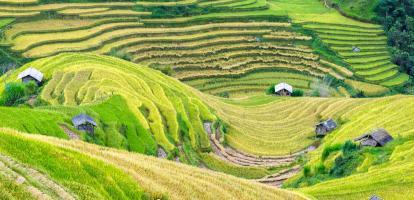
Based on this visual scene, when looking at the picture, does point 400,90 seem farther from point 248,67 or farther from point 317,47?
point 248,67

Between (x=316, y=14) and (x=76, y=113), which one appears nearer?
(x=76, y=113)

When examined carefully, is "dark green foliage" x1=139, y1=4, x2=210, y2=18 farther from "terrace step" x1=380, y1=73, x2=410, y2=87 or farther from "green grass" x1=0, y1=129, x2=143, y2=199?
"green grass" x1=0, y1=129, x2=143, y2=199

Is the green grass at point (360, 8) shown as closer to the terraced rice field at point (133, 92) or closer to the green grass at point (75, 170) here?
the terraced rice field at point (133, 92)

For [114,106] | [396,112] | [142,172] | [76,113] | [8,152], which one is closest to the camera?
[8,152]

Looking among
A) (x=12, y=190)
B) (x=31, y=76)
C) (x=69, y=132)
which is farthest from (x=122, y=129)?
(x=12, y=190)

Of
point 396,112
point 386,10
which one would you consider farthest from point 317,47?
point 396,112

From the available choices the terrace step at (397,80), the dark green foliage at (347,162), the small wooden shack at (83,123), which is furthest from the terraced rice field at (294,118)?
the terrace step at (397,80)
